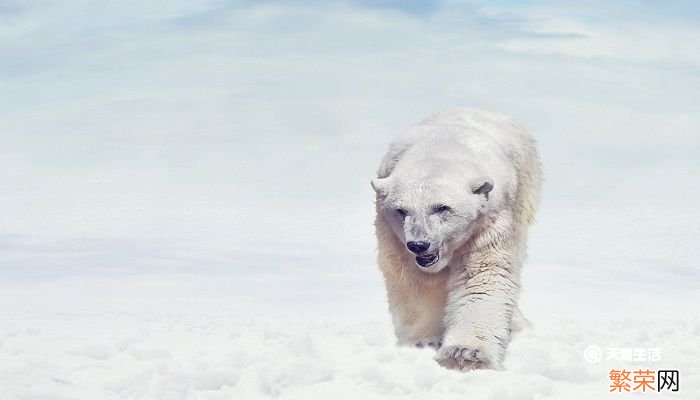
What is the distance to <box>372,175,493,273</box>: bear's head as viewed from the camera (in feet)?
35.2

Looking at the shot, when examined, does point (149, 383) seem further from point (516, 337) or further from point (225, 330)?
point (516, 337)

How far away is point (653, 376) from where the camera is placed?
10.2 m

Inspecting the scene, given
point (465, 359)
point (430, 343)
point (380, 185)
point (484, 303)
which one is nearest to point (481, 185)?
point (380, 185)

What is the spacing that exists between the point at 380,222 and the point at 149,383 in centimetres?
337

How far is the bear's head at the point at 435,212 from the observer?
10.7 meters

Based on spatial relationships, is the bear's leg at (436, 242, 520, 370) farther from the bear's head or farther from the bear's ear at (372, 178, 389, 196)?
the bear's ear at (372, 178, 389, 196)

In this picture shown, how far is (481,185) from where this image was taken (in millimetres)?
10992

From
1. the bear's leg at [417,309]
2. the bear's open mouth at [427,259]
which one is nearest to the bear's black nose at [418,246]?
the bear's open mouth at [427,259]

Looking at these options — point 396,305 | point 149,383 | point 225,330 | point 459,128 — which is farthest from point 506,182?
point 149,383

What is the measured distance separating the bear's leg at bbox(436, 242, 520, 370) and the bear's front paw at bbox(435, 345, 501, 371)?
4 cm

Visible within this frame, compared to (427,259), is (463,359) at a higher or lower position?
lower

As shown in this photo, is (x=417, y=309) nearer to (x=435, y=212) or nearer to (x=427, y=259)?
(x=427, y=259)

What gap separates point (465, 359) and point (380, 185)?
193cm

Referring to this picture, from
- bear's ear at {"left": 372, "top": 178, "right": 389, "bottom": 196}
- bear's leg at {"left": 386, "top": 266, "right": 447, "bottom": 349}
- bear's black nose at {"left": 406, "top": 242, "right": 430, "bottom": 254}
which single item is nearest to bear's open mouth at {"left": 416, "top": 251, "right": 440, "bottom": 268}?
bear's black nose at {"left": 406, "top": 242, "right": 430, "bottom": 254}
